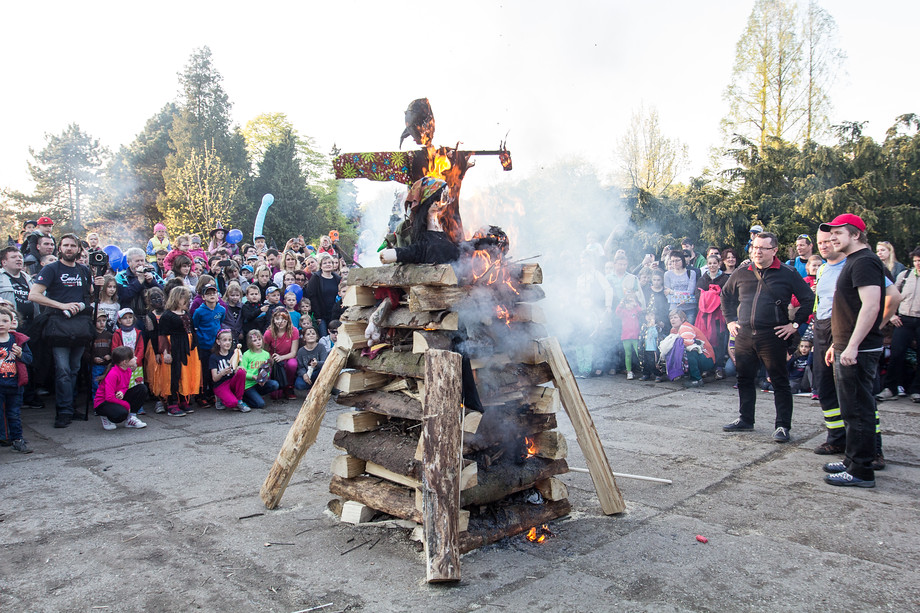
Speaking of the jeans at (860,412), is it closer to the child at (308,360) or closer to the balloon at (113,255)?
the child at (308,360)

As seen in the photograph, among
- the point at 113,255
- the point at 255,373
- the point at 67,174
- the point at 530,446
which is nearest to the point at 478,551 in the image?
the point at 530,446

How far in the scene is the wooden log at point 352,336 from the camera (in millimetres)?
4156

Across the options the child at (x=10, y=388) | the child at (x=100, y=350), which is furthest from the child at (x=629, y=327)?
the child at (x=10, y=388)

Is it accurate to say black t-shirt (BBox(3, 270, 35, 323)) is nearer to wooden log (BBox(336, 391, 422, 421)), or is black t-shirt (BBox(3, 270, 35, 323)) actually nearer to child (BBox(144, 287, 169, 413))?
child (BBox(144, 287, 169, 413))

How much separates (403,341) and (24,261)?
739 centimetres

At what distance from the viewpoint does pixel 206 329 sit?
8.06 m

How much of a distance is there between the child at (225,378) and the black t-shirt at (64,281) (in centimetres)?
168

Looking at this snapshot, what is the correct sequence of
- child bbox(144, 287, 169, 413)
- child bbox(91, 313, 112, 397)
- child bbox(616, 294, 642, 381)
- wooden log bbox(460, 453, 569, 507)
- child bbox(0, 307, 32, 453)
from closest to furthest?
1. wooden log bbox(460, 453, 569, 507)
2. child bbox(0, 307, 32, 453)
3. child bbox(91, 313, 112, 397)
4. child bbox(144, 287, 169, 413)
5. child bbox(616, 294, 642, 381)

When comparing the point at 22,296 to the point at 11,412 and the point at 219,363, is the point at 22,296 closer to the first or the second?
the point at 11,412

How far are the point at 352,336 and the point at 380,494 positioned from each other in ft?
3.60

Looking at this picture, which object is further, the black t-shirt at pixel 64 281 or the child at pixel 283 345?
the child at pixel 283 345

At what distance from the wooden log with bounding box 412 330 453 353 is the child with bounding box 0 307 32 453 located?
4.73 m

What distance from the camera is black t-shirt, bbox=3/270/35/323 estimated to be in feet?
24.6

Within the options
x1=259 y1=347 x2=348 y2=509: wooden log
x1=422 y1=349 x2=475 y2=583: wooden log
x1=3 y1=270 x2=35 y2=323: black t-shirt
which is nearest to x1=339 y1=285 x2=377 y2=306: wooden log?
x1=259 y1=347 x2=348 y2=509: wooden log
